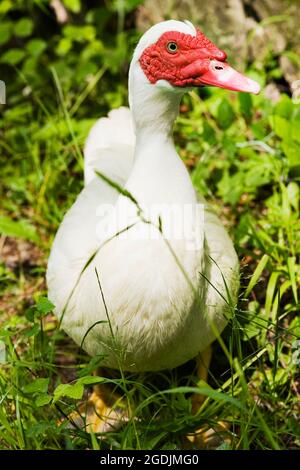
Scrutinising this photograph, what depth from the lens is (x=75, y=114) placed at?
13.2ft

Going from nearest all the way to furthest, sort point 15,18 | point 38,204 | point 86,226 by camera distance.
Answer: point 86,226, point 38,204, point 15,18

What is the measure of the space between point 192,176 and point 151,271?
1307 mm

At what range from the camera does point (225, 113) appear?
10.7 ft

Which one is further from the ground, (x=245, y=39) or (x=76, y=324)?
(x=245, y=39)

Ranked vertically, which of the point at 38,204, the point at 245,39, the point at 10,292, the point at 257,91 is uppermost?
the point at 257,91

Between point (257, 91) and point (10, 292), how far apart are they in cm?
163

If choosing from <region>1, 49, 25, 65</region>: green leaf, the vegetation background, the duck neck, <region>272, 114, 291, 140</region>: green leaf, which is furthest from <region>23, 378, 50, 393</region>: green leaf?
<region>1, 49, 25, 65</region>: green leaf

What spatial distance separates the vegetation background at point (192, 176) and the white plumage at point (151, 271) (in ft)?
0.42

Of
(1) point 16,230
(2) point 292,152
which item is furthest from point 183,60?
(1) point 16,230

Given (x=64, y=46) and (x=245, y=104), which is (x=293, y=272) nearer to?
(x=245, y=104)

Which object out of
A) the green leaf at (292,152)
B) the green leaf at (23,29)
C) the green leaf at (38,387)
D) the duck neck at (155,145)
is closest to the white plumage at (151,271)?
the duck neck at (155,145)

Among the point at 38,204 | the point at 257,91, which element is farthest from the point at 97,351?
the point at 38,204

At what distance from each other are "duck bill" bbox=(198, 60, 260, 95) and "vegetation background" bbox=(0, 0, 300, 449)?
664 millimetres

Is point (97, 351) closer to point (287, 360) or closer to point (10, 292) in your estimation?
point (287, 360)
